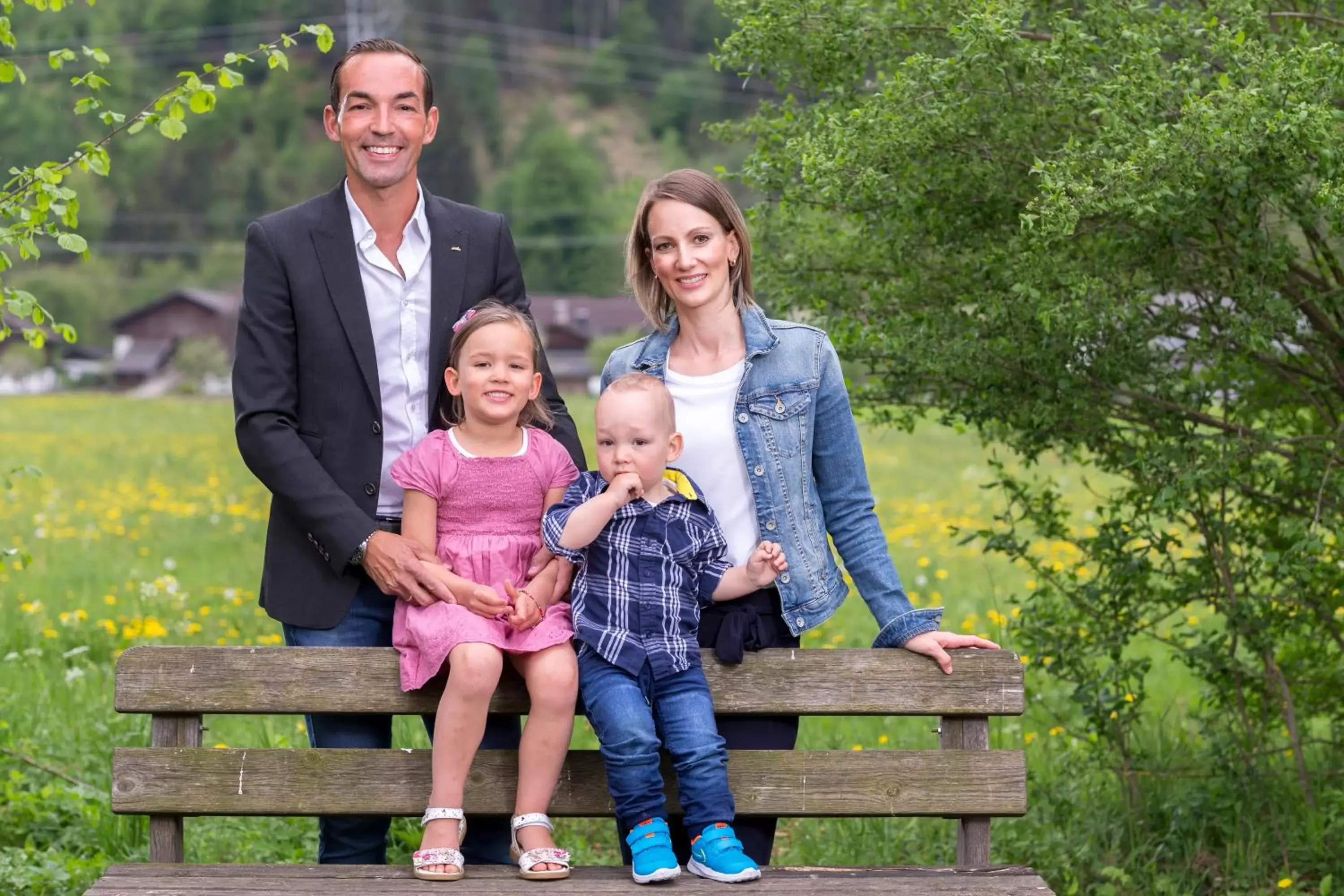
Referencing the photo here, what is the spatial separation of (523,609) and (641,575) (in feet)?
0.83

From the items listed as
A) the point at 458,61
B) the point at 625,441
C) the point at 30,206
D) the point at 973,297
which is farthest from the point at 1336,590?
the point at 458,61

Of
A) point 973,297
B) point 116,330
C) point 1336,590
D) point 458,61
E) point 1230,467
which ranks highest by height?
point 458,61

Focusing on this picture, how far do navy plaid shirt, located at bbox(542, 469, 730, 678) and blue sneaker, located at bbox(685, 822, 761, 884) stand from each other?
13.3 inches

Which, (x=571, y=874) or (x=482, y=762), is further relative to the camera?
(x=482, y=762)

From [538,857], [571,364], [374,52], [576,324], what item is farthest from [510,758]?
[576,324]

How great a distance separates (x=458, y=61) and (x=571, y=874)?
89.3 meters

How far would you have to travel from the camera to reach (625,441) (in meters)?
3.29

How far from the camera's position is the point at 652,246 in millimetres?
3557

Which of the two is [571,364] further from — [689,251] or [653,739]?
[653,739]

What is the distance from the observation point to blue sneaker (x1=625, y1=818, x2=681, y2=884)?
3.18 meters

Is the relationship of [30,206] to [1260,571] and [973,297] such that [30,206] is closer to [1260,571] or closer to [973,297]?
[973,297]

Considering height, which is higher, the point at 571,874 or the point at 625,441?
the point at 625,441

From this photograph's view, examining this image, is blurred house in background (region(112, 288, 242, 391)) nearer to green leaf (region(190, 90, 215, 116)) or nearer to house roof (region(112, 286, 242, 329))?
house roof (region(112, 286, 242, 329))

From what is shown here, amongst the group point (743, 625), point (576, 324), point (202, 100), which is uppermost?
point (576, 324)
